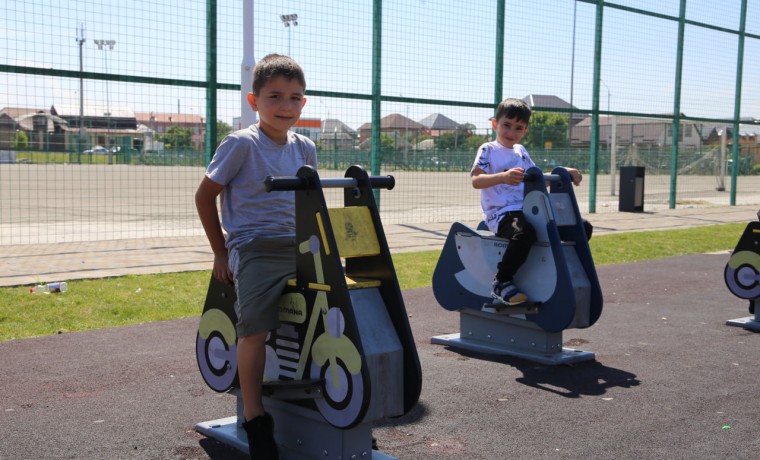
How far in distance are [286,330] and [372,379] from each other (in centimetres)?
46

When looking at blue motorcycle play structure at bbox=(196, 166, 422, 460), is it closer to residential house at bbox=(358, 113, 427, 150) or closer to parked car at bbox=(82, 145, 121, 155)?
residential house at bbox=(358, 113, 427, 150)

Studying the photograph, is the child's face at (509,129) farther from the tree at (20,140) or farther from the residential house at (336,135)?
the tree at (20,140)

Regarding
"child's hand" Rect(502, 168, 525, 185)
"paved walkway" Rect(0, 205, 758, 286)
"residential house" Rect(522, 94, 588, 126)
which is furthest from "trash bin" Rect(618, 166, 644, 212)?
"child's hand" Rect(502, 168, 525, 185)

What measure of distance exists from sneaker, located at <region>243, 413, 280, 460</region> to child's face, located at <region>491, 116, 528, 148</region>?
302cm

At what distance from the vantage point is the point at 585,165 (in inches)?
701

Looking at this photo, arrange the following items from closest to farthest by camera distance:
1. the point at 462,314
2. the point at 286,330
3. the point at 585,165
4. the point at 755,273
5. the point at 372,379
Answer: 1. the point at 372,379
2. the point at 286,330
3. the point at 462,314
4. the point at 755,273
5. the point at 585,165

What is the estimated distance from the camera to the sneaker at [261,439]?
350 cm

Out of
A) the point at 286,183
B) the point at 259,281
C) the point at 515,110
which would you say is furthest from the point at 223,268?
the point at 515,110

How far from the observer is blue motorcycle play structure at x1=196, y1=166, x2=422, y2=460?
3367mm

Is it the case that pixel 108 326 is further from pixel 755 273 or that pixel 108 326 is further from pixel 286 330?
pixel 755 273

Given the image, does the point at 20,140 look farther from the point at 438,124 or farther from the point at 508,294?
the point at 508,294

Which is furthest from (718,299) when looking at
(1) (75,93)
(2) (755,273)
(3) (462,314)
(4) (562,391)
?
(1) (75,93)

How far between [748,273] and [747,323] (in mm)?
398

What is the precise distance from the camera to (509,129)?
5820mm
